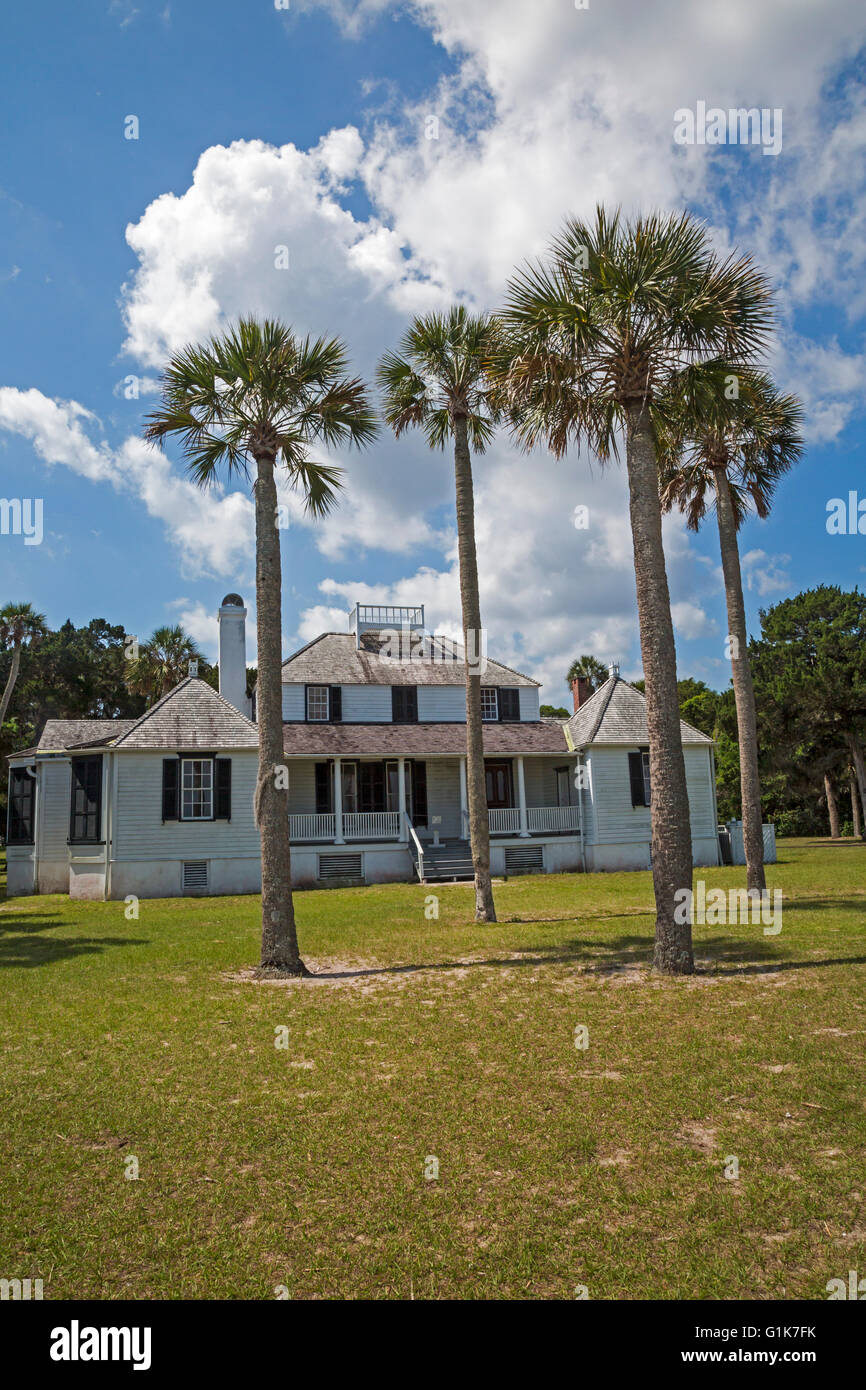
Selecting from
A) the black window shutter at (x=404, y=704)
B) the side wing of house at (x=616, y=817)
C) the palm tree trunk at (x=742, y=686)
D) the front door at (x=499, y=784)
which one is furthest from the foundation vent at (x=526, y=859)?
the palm tree trunk at (x=742, y=686)

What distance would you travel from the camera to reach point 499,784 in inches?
1168

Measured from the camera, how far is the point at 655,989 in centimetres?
945

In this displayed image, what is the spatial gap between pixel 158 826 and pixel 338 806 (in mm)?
5577

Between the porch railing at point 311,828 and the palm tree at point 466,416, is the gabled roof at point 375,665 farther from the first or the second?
the palm tree at point 466,416

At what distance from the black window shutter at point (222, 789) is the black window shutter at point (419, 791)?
23.7ft

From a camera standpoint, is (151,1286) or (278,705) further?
(278,705)

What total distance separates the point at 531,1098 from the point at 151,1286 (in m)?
3.07

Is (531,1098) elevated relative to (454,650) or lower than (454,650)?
lower

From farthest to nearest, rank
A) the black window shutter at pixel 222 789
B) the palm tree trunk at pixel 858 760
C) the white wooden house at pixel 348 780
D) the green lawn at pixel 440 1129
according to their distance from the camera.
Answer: the palm tree trunk at pixel 858 760, the black window shutter at pixel 222 789, the white wooden house at pixel 348 780, the green lawn at pixel 440 1129

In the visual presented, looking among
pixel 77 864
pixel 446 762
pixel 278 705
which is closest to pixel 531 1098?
pixel 278 705

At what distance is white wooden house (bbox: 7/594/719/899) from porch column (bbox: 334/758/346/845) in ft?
0.18

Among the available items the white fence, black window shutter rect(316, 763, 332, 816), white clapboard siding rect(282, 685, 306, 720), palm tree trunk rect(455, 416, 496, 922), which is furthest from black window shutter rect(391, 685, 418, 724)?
palm tree trunk rect(455, 416, 496, 922)

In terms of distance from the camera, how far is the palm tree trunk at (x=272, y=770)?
11.1m
